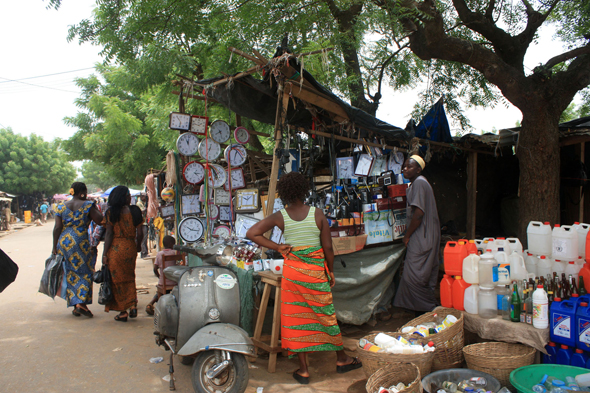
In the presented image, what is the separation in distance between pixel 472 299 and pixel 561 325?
0.77 metres

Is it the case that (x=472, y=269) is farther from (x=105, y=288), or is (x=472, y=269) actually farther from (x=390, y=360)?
(x=105, y=288)

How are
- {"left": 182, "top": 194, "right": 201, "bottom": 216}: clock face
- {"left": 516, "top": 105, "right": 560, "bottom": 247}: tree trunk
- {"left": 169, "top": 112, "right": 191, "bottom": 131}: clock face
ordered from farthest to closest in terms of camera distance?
1. {"left": 182, "top": 194, "right": 201, "bottom": 216}: clock face
2. {"left": 169, "top": 112, "right": 191, "bottom": 131}: clock face
3. {"left": 516, "top": 105, "right": 560, "bottom": 247}: tree trunk

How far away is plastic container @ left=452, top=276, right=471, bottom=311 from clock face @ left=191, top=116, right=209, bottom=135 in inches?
164

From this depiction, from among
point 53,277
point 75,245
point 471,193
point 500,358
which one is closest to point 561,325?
point 500,358

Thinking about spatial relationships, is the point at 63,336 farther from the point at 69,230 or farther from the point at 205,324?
the point at 205,324

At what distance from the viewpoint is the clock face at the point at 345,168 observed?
609cm

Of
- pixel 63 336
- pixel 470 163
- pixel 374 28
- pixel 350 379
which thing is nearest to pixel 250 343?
pixel 350 379

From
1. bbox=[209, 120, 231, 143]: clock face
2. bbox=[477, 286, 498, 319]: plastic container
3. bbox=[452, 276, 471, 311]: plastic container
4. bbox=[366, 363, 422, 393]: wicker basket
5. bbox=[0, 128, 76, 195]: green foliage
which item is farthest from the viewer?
bbox=[0, 128, 76, 195]: green foliage

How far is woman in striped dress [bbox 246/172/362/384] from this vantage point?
3545 mm

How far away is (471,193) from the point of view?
7.44 meters

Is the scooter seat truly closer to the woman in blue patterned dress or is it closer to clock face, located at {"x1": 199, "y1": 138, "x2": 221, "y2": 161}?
the woman in blue patterned dress

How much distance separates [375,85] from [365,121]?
4.17 metres

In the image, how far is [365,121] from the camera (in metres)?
5.79

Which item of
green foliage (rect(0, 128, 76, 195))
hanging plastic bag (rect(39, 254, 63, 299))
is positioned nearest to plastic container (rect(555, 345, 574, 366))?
hanging plastic bag (rect(39, 254, 63, 299))
